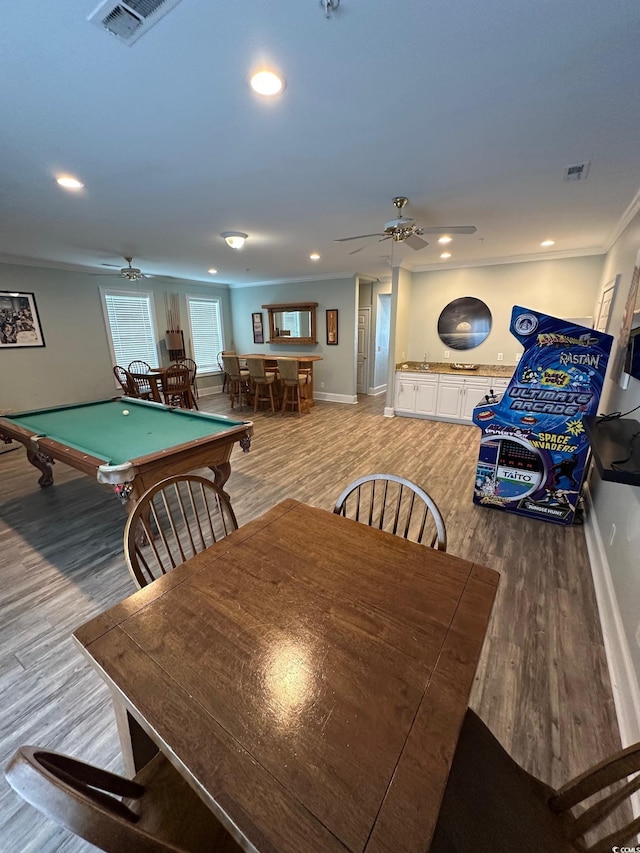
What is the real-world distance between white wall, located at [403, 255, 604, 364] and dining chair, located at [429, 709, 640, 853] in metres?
5.61

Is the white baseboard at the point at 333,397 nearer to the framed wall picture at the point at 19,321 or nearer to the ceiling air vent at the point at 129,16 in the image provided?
the framed wall picture at the point at 19,321

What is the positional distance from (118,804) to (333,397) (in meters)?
7.04

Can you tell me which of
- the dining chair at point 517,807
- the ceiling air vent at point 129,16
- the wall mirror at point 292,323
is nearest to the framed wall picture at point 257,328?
the wall mirror at point 292,323

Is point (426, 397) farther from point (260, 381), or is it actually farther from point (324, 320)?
point (260, 381)

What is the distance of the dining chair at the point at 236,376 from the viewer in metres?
6.90

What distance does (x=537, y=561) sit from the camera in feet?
7.88

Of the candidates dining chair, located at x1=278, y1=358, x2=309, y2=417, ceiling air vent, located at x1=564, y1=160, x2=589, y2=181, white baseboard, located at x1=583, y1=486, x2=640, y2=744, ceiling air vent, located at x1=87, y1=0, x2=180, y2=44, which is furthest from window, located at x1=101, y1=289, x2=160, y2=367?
white baseboard, located at x1=583, y1=486, x2=640, y2=744

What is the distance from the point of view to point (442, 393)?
5.68m

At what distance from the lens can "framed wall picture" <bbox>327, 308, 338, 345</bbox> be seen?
695 centimetres

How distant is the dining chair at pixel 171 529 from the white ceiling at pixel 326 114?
5.77ft

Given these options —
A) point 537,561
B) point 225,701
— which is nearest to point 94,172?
point 225,701

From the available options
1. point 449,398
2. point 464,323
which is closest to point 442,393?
point 449,398

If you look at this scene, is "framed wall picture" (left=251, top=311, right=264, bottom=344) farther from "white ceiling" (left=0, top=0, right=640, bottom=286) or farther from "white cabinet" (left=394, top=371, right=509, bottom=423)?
"white ceiling" (left=0, top=0, right=640, bottom=286)

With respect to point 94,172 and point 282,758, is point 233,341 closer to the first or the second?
point 94,172
